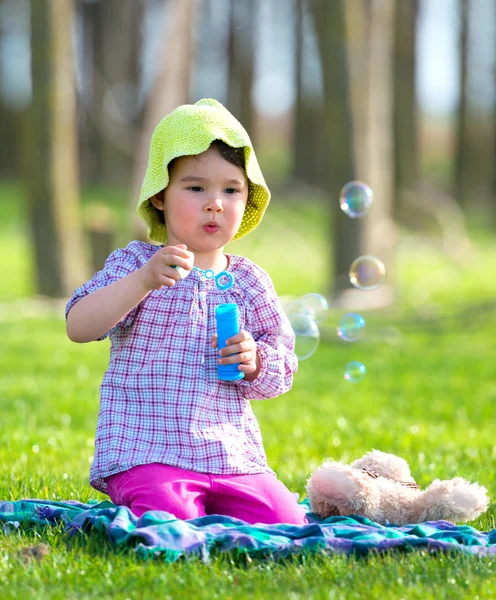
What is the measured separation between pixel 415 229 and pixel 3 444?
43.4 ft

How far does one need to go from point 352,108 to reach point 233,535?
25.7 feet

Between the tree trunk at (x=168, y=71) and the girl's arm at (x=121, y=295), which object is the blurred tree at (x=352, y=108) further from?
the girl's arm at (x=121, y=295)

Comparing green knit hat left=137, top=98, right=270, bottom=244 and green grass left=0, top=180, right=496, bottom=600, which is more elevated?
green knit hat left=137, top=98, right=270, bottom=244

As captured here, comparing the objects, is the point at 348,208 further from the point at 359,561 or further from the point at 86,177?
the point at 86,177

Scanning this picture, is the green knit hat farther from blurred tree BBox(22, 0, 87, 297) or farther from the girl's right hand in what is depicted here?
blurred tree BBox(22, 0, 87, 297)

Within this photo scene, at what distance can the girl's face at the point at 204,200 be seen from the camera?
9.55 feet

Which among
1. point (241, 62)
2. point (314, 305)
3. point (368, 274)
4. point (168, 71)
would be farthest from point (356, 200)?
point (241, 62)

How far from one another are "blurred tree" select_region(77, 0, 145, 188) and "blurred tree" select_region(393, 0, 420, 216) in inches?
319

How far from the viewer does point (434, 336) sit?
9.08 metres

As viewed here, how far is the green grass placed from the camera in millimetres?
2297

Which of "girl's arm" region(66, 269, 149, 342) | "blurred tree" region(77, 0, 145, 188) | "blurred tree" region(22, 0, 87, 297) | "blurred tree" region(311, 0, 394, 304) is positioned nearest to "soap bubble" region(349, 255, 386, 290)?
"girl's arm" region(66, 269, 149, 342)

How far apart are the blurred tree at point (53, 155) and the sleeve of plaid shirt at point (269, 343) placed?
301 inches

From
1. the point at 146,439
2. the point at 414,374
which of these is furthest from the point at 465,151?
the point at 146,439

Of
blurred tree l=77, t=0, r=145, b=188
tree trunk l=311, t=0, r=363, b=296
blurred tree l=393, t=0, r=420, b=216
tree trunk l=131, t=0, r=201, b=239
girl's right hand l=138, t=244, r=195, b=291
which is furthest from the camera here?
blurred tree l=77, t=0, r=145, b=188
